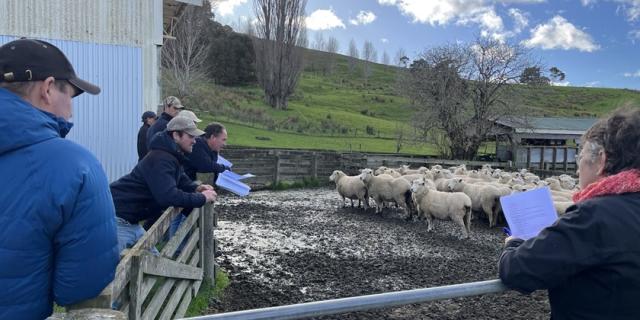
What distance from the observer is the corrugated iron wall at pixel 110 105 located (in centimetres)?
1111

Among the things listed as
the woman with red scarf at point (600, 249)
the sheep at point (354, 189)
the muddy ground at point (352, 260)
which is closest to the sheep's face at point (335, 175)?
the sheep at point (354, 189)

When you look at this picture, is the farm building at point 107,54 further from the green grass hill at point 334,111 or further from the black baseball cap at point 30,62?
the green grass hill at point 334,111

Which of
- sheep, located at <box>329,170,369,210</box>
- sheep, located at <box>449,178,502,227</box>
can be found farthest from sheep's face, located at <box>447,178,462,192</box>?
sheep, located at <box>329,170,369,210</box>

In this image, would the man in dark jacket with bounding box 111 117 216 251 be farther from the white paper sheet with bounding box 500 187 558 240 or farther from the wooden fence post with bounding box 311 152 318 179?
the wooden fence post with bounding box 311 152 318 179

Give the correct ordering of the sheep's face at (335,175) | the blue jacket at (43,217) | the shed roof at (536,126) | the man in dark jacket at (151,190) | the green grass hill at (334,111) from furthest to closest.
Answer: the green grass hill at (334,111)
the shed roof at (536,126)
the sheep's face at (335,175)
the man in dark jacket at (151,190)
the blue jacket at (43,217)

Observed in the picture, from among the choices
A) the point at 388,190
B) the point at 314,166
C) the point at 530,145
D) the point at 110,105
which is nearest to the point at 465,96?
the point at 530,145

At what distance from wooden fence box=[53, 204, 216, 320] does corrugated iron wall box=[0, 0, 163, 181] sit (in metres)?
5.72

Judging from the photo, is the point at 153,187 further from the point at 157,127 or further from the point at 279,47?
the point at 279,47

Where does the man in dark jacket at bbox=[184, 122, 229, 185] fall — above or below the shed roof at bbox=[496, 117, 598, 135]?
below

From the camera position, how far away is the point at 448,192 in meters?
12.6

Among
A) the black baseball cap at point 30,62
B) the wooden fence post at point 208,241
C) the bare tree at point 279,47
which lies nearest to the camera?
the black baseball cap at point 30,62

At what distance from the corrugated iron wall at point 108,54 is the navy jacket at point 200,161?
5380 millimetres

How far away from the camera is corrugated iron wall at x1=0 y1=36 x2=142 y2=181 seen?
11.1m

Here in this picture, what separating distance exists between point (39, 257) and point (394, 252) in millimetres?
8192
